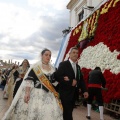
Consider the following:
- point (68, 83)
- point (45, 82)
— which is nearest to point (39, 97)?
point (45, 82)

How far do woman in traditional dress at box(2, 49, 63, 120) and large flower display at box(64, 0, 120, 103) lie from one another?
3.93 meters

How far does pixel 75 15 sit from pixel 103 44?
9.83 m

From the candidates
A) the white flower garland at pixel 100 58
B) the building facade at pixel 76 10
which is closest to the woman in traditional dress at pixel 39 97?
the white flower garland at pixel 100 58

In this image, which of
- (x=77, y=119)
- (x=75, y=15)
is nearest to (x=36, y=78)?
(x=77, y=119)

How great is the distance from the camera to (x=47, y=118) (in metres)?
4.13

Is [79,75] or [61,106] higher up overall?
[79,75]

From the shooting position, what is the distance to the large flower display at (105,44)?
857 cm

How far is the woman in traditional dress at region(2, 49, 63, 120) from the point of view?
165 inches

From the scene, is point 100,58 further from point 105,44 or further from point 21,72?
point 21,72

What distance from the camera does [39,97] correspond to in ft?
14.1

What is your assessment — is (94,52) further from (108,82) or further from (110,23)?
(108,82)

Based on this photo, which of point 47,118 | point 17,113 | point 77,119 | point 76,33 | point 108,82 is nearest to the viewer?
point 47,118

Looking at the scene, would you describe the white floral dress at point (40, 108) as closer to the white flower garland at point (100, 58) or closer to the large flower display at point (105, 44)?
the large flower display at point (105, 44)

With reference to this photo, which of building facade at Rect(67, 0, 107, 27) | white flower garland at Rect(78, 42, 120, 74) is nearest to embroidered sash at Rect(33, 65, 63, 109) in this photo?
white flower garland at Rect(78, 42, 120, 74)
